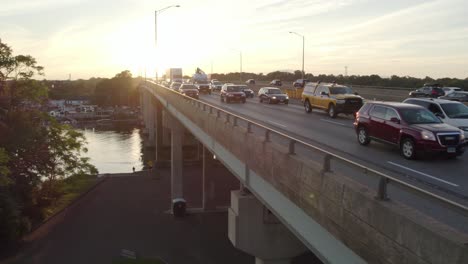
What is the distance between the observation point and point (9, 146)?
3055cm

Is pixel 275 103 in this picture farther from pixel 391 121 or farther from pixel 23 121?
pixel 391 121

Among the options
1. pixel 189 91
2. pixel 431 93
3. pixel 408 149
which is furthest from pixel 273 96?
pixel 408 149

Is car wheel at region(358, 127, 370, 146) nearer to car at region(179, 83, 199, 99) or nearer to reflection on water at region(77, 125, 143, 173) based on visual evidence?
car at region(179, 83, 199, 99)

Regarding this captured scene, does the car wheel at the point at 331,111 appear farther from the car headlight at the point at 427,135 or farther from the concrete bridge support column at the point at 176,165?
the concrete bridge support column at the point at 176,165

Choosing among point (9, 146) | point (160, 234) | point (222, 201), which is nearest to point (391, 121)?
point (160, 234)

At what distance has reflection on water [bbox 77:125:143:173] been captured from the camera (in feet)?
224

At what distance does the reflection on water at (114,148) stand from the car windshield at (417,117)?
53.6 meters

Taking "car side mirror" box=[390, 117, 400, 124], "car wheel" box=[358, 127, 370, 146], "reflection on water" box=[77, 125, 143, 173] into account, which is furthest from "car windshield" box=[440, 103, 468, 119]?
"reflection on water" box=[77, 125, 143, 173]

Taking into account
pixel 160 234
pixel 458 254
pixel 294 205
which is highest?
pixel 458 254

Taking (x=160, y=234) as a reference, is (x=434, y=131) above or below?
above

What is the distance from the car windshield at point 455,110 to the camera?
1778 cm

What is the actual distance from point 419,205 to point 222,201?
1170 inches

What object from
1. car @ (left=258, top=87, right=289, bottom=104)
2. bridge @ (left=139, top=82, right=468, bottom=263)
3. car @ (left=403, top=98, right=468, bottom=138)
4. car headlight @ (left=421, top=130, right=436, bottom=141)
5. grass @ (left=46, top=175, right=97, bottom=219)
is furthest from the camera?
car @ (left=258, top=87, right=289, bottom=104)

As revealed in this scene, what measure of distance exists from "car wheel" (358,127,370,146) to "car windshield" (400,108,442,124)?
170 cm
